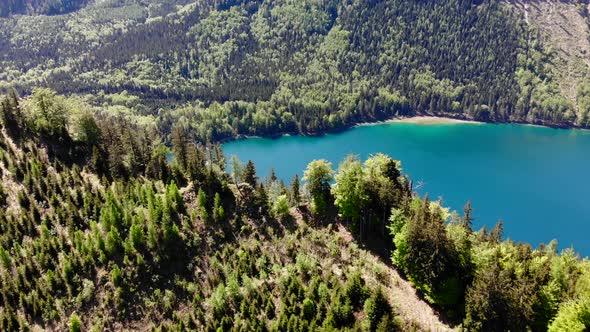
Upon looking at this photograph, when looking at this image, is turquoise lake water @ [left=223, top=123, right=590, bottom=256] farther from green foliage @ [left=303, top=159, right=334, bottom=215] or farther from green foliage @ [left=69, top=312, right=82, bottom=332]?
green foliage @ [left=69, top=312, right=82, bottom=332]

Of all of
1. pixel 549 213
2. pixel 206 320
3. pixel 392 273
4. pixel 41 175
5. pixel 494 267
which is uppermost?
pixel 41 175

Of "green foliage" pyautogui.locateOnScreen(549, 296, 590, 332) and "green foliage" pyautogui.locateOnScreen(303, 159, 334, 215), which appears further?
"green foliage" pyautogui.locateOnScreen(303, 159, 334, 215)

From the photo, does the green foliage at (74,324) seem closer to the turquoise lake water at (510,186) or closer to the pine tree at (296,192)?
the pine tree at (296,192)

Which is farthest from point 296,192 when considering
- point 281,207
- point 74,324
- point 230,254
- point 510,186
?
point 510,186

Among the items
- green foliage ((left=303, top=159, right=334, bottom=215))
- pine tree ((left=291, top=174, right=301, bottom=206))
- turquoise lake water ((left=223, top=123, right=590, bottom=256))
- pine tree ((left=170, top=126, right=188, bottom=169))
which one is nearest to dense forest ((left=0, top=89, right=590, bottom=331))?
green foliage ((left=303, top=159, right=334, bottom=215))

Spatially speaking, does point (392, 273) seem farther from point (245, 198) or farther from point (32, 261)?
point (32, 261)

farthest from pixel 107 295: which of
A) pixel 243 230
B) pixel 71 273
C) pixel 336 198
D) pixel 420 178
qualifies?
pixel 420 178

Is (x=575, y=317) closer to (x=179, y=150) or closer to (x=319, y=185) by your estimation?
(x=319, y=185)

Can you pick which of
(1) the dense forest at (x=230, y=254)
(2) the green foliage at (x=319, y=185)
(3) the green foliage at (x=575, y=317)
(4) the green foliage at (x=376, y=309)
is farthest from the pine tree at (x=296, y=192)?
(3) the green foliage at (x=575, y=317)
